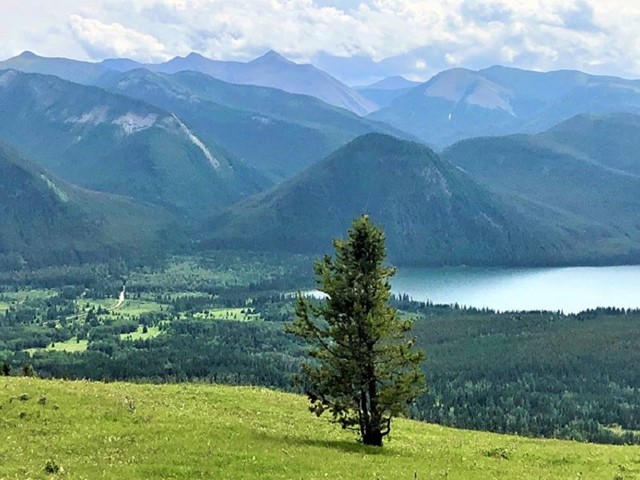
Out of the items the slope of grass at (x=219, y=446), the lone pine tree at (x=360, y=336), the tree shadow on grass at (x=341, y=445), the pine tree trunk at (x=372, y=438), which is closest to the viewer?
Result: the slope of grass at (x=219, y=446)

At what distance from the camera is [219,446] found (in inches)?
1516

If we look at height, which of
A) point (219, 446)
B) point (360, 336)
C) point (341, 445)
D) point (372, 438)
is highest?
point (360, 336)

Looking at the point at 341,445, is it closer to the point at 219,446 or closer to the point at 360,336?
the point at 360,336

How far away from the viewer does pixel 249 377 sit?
165125 millimetres

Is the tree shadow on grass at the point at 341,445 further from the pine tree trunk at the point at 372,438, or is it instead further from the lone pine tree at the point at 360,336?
the lone pine tree at the point at 360,336

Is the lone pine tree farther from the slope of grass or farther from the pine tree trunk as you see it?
the slope of grass

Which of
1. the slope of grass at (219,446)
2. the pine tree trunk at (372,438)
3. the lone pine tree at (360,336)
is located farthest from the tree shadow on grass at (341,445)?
the lone pine tree at (360,336)

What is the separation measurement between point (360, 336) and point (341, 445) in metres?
6.15

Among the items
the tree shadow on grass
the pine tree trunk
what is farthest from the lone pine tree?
the tree shadow on grass

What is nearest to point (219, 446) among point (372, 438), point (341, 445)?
point (341, 445)

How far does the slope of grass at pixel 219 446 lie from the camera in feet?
113

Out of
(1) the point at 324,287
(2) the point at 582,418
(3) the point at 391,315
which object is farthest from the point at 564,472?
(2) the point at 582,418

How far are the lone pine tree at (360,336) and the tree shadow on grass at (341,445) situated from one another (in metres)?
1.10

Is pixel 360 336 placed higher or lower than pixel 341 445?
higher
